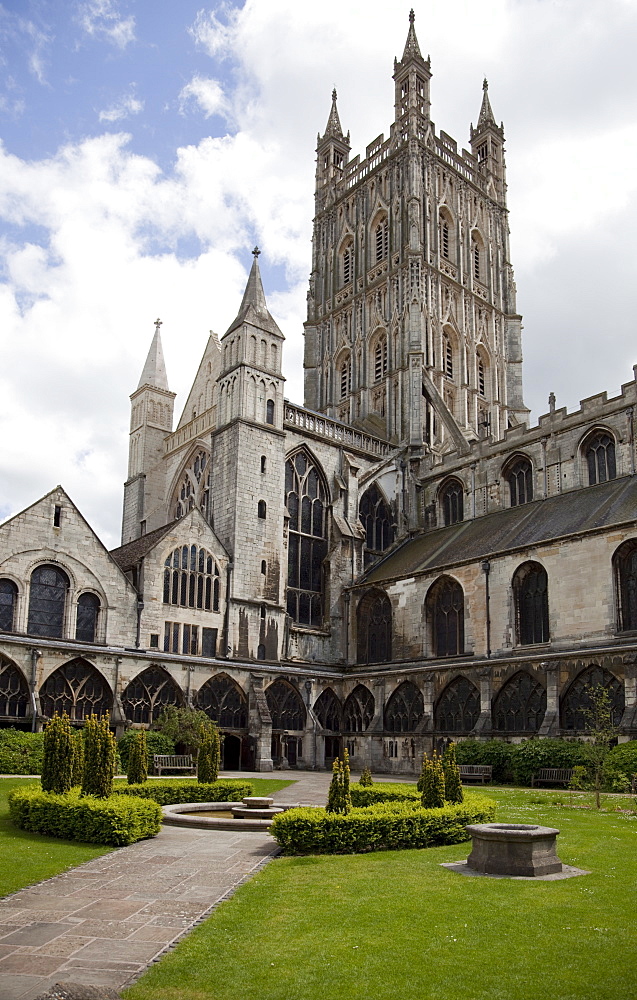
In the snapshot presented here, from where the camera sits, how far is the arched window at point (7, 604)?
34062 mm

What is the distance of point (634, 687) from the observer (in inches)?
1169

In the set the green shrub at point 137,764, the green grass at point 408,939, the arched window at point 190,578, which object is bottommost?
the green grass at point 408,939

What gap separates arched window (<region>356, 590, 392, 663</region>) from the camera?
44031 mm

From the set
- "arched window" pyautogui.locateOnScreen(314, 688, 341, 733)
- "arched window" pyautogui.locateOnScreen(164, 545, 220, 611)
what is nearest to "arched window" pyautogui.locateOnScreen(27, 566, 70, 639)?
"arched window" pyautogui.locateOnScreen(164, 545, 220, 611)

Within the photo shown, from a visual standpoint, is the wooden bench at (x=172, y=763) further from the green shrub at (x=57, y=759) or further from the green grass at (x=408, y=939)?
the green grass at (x=408, y=939)

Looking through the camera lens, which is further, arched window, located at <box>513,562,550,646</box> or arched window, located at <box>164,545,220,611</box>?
arched window, located at <box>164,545,220,611</box>

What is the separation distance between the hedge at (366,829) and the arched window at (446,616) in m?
23.5

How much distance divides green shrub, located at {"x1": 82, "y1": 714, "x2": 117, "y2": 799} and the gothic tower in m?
38.8

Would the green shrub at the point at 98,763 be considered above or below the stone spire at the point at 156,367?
below

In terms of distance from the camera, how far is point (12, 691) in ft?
108

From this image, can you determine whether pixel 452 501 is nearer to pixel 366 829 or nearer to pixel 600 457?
pixel 600 457

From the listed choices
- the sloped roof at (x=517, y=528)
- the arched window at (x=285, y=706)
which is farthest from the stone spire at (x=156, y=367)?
the arched window at (x=285, y=706)

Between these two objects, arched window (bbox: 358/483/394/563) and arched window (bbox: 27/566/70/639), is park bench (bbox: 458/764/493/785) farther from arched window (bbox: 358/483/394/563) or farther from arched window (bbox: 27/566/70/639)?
arched window (bbox: 358/483/394/563)

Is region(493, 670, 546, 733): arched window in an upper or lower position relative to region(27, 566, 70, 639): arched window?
lower
